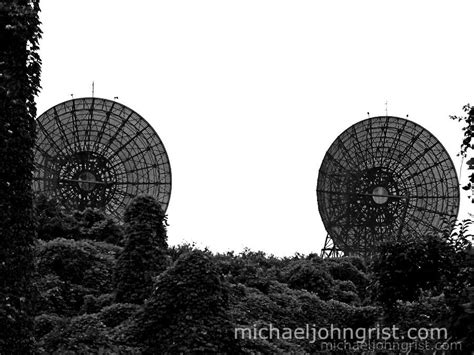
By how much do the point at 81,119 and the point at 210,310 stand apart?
27300mm

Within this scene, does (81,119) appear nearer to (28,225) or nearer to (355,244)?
(355,244)

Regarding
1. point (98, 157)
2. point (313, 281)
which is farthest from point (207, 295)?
point (98, 157)

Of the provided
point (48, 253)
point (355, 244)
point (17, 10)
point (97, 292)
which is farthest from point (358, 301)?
point (17, 10)

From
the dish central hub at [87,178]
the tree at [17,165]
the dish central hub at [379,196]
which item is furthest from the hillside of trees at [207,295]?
the dish central hub at [87,178]

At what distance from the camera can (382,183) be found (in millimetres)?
46562

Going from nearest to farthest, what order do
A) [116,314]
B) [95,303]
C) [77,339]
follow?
1. [77,339]
2. [116,314]
3. [95,303]

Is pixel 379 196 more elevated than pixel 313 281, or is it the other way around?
pixel 379 196

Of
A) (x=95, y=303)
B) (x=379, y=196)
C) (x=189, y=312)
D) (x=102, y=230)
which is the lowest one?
(x=189, y=312)

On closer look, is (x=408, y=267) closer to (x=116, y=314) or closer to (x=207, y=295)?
(x=207, y=295)

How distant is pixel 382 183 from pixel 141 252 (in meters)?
25.5

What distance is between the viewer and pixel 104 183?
45.0 m

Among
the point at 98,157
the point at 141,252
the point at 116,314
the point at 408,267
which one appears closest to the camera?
the point at 408,267

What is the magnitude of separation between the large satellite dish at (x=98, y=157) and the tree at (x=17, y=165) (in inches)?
1087

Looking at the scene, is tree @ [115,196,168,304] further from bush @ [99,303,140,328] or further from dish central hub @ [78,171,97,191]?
dish central hub @ [78,171,97,191]
